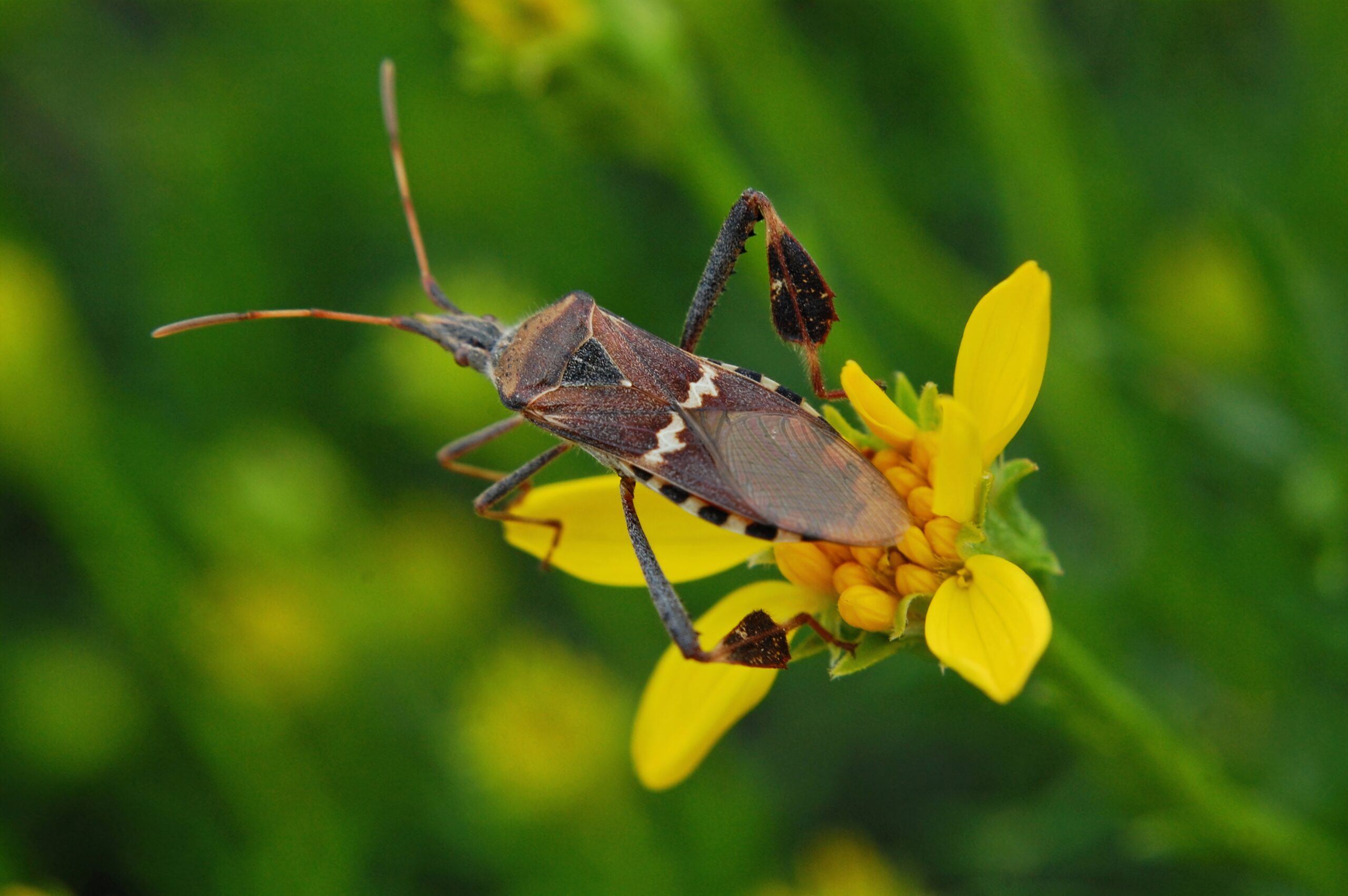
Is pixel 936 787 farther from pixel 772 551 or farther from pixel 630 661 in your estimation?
pixel 772 551

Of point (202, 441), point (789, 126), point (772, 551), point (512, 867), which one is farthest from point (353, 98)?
point (772, 551)

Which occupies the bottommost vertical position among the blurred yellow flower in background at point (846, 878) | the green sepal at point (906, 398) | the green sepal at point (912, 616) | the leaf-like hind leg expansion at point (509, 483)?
the blurred yellow flower in background at point (846, 878)

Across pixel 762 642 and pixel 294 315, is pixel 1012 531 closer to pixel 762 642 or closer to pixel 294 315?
pixel 762 642

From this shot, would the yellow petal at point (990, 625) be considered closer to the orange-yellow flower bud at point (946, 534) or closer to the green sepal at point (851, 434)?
the orange-yellow flower bud at point (946, 534)

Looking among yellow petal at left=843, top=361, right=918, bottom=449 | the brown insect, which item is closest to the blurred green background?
the brown insect

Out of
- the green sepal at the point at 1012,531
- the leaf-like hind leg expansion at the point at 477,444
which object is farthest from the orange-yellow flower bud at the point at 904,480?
the leaf-like hind leg expansion at the point at 477,444

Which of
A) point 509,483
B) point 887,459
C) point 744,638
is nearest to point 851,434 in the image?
point 887,459

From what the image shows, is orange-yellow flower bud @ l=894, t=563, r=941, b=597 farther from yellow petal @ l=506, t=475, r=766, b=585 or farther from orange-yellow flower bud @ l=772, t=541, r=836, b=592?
yellow petal @ l=506, t=475, r=766, b=585
